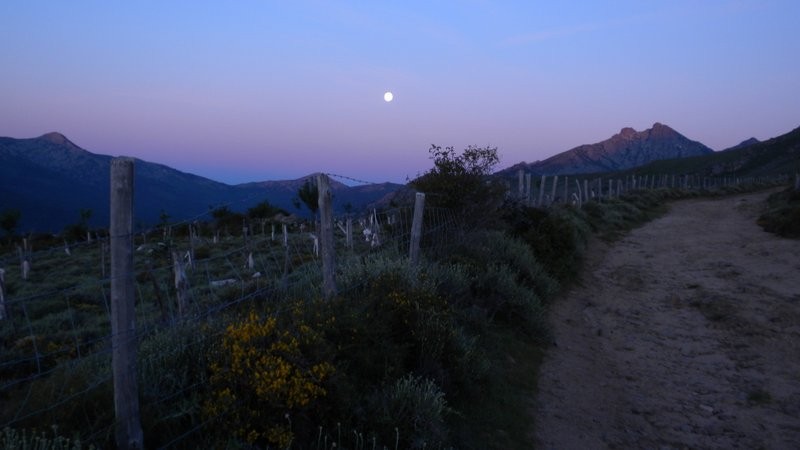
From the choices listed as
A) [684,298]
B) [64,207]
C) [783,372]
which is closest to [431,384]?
[783,372]

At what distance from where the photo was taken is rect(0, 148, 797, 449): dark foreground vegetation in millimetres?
3822

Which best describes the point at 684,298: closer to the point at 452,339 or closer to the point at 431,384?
the point at 452,339

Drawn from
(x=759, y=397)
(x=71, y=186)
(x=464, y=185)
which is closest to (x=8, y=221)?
(x=464, y=185)

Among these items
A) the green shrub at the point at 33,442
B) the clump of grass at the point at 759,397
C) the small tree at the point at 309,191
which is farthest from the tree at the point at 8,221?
the clump of grass at the point at 759,397

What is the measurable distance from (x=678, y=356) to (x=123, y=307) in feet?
25.1

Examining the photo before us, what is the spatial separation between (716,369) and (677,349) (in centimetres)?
96

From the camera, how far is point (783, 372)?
7703 mm

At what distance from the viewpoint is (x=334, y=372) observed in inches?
175

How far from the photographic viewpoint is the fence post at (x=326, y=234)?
584 cm

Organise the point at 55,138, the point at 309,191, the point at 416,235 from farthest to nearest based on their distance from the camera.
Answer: the point at 55,138, the point at 416,235, the point at 309,191

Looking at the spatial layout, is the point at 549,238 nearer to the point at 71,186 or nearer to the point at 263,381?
the point at 263,381

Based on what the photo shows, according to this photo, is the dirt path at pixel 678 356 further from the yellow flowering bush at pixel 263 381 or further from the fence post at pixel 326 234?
the yellow flowering bush at pixel 263 381

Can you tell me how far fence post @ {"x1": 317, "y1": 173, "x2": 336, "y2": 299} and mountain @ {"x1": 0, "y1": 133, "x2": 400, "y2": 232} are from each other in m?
81.7

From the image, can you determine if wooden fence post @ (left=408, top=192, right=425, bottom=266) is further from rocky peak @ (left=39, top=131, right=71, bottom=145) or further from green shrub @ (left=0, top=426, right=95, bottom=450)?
rocky peak @ (left=39, top=131, right=71, bottom=145)
